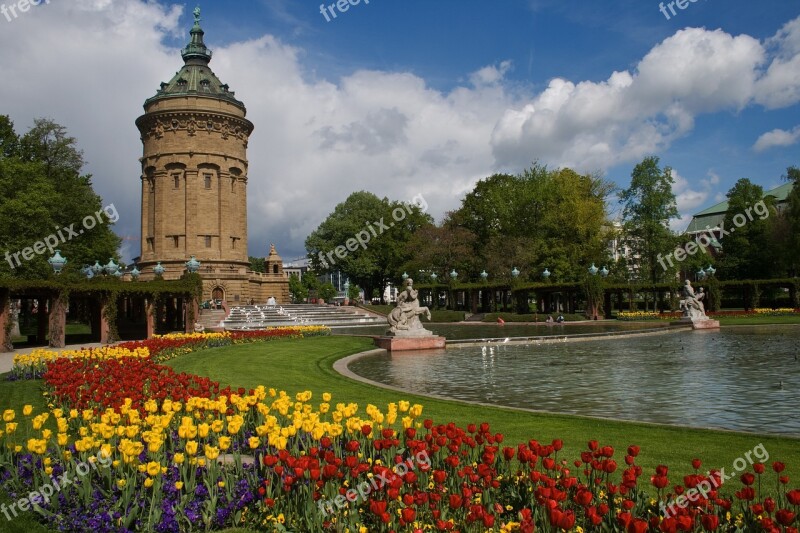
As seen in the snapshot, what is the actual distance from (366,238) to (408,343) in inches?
2310

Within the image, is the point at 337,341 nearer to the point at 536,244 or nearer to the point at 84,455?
the point at 84,455

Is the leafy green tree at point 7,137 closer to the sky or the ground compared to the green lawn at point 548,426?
closer to the sky

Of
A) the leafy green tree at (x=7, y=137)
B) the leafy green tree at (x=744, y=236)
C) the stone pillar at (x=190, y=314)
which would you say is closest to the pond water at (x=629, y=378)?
the stone pillar at (x=190, y=314)

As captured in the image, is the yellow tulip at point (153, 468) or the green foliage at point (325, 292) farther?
the green foliage at point (325, 292)

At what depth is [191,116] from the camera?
68.8 metres

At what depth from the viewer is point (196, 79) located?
7169cm

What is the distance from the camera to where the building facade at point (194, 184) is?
69125 mm

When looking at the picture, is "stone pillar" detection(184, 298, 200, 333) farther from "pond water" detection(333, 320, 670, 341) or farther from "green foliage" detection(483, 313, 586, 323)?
"green foliage" detection(483, 313, 586, 323)

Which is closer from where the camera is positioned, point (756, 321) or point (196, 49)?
point (756, 321)

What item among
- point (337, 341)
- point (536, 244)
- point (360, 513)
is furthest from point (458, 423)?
point (536, 244)

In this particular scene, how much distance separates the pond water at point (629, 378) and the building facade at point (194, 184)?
50.0 m

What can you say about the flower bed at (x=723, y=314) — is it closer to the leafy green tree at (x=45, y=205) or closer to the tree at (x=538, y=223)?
the tree at (x=538, y=223)

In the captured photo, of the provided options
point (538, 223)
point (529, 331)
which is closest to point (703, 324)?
point (529, 331)

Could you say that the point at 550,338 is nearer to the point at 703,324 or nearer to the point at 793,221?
the point at 703,324
